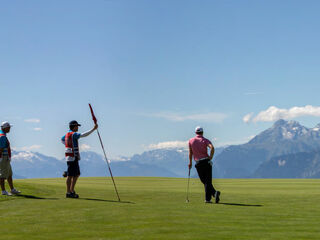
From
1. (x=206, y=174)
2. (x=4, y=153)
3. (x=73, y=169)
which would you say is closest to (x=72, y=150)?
(x=73, y=169)

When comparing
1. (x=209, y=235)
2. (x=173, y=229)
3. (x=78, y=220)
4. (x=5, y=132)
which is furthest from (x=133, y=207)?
(x=5, y=132)

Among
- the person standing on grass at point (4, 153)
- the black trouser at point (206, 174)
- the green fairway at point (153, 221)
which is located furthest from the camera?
the person standing on grass at point (4, 153)

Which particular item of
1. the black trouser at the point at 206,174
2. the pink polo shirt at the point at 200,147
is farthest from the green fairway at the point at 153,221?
the pink polo shirt at the point at 200,147

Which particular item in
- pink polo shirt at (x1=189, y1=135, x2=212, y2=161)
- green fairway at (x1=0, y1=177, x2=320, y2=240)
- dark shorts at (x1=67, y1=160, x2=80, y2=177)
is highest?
pink polo shirt at (x1=189, y1=135, x2=212, y2=161)

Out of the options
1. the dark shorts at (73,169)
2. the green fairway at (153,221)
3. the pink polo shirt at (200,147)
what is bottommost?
the green fairway at (153,221)

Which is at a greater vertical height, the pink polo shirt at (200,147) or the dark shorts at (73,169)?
the pink polo shirt at (200,147)

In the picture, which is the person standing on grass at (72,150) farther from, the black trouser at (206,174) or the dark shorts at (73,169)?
the black trouser at (206,174)

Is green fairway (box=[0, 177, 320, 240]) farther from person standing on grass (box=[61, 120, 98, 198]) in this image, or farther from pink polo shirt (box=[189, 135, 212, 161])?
pink polo shirt (box=[189, 135, 212, 161])

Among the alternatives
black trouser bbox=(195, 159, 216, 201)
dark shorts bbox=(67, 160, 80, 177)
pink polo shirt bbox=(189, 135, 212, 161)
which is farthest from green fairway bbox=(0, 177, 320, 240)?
pink polo shirt bbox=(189, 135, 212, 161)

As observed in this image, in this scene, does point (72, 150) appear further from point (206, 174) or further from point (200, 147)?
point (206, 174)

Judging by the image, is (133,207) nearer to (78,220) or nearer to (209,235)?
(78,220)

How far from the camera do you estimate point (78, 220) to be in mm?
12148

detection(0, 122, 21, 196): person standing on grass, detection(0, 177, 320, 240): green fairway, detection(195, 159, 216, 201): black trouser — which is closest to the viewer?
detection(0, 177, 320, 240): green fairway

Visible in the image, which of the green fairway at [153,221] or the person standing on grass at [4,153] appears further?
the person standing on grass at [4,153]
